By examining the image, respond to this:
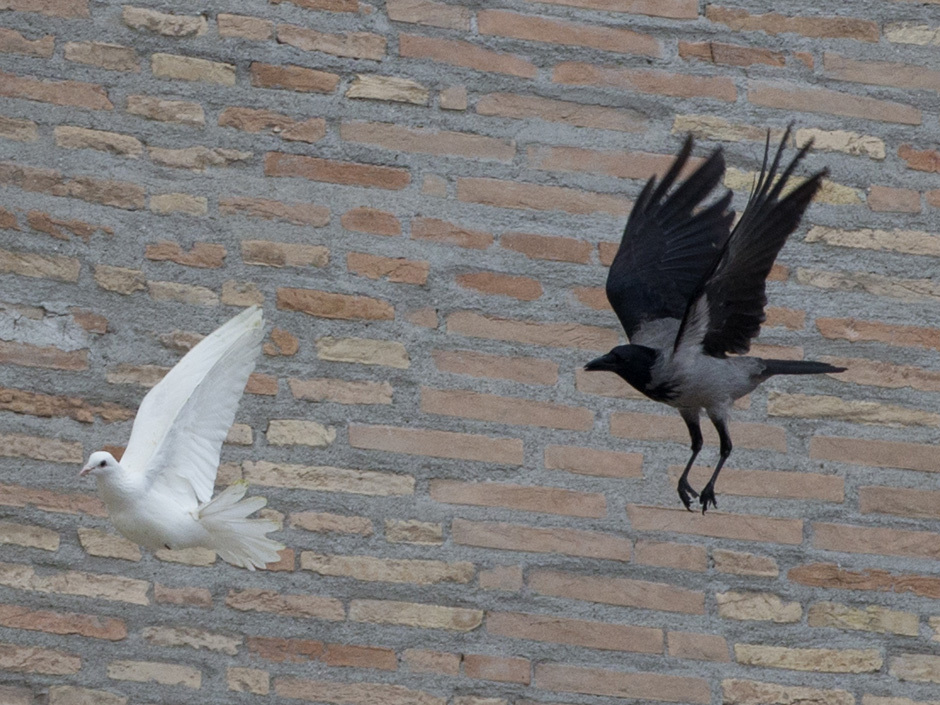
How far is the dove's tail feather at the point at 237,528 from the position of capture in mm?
2689

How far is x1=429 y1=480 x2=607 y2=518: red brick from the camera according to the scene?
3492 mm

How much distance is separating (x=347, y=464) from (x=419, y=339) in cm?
31

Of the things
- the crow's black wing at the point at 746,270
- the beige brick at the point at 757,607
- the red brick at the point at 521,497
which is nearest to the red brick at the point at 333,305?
the red brick at the point at 521,497

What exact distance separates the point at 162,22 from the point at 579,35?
92 cm

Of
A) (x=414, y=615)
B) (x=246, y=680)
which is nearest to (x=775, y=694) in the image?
(x=414, y=615)

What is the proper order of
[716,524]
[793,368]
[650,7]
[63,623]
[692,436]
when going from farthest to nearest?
[650,7], [716,524], [63,623], [692,436], [793,368]

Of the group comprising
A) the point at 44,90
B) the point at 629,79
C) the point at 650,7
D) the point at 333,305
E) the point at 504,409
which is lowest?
the point at 504,409

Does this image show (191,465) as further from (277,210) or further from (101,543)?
(277,210)

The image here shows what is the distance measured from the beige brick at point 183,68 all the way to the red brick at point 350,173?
26cm

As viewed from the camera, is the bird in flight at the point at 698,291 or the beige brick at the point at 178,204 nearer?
the bird in flight at the point at 698,291

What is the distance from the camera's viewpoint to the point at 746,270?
9.37ft

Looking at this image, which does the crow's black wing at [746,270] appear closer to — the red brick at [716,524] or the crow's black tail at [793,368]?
the crow's black tail at [793,368]

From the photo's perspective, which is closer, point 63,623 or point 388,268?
point 63,623

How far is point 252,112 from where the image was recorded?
3539mm
